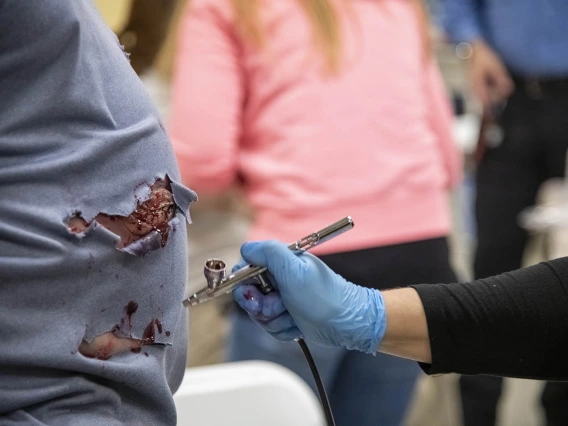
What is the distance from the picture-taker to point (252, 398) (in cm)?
99

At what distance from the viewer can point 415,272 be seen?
106cm

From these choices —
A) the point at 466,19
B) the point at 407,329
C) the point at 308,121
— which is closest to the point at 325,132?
the point at 308,121

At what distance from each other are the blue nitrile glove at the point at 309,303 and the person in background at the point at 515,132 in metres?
0.97

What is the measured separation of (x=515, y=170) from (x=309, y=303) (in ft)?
3.73

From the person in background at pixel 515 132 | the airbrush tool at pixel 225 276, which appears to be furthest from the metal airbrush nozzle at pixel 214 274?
the person in background at pixel 515 132

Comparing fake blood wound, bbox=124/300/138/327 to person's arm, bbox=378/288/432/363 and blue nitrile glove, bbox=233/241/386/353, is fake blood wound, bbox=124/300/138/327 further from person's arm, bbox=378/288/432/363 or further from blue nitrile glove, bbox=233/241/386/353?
person's arm, bbox=378/288/432/363

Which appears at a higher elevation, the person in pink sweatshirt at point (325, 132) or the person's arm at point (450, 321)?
the person in pink sweatshirt at point (325, 132)

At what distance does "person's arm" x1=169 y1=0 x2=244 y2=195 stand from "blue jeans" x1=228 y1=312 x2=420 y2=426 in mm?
253

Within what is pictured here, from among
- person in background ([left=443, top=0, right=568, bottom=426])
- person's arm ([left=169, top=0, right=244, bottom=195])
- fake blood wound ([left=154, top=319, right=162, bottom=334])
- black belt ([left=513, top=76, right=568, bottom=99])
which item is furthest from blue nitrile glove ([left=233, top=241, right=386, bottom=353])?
black belt ([left=513, top=76, right=568, bottom=99])

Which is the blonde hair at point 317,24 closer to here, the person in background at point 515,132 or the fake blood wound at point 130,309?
the fake blood wound at point 130,309

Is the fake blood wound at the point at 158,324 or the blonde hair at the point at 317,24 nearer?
the fake blood wound at the point at 158,324

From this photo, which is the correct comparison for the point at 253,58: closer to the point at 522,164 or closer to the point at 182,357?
the point at 182,357

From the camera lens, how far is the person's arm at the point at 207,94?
1.02 metres

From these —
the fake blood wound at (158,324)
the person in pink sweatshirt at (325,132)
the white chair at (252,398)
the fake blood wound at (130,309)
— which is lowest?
the white chair at (252,398)
